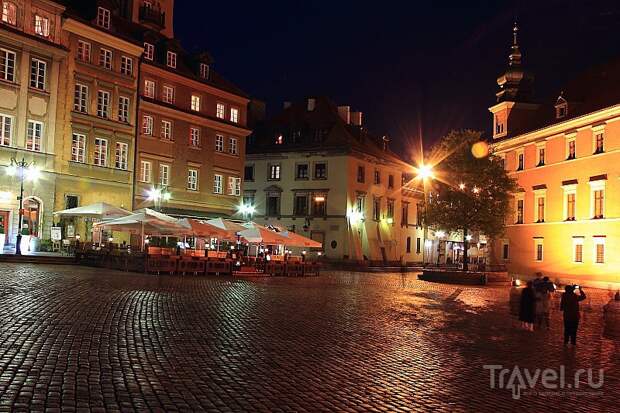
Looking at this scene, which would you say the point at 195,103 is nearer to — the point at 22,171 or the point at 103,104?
the point at 103,104

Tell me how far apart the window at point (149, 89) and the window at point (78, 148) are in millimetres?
7483

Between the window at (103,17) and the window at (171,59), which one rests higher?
the window at (103,17)

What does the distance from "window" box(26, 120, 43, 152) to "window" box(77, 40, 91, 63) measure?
573cm

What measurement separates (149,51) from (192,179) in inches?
414

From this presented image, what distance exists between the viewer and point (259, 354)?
12.2 metres

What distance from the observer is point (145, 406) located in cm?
804

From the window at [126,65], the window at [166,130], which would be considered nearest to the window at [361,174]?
the window at [166,130]

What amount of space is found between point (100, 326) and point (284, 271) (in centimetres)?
2492

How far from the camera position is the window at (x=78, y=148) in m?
44.0

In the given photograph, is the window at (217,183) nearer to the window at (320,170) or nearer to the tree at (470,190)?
the window at (320,170)

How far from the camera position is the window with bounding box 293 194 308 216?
220 feet

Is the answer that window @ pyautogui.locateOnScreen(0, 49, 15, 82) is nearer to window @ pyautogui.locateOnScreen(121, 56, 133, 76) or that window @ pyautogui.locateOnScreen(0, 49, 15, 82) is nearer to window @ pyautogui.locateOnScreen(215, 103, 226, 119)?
window @ pyautogui.locateOnScreen(121, 56, 133, 76)

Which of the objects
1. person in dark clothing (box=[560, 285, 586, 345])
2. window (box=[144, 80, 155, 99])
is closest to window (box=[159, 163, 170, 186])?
window (box=[144, 80, 155, 99])

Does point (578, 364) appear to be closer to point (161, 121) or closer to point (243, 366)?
point (243, 366)
